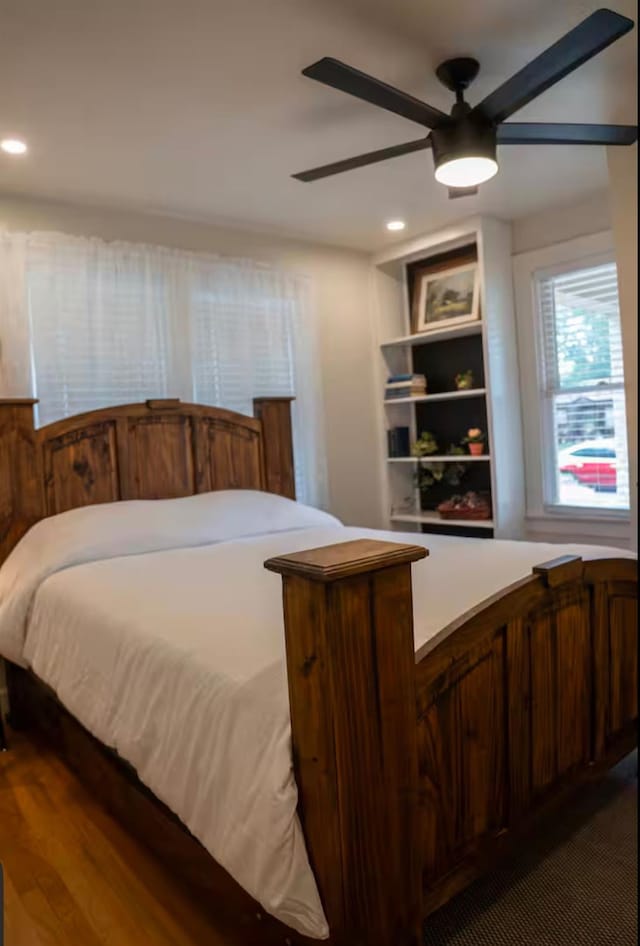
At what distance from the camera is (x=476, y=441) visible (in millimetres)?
3930

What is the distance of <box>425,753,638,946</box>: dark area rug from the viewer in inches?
58.1

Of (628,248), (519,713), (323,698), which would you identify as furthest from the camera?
(628,248)

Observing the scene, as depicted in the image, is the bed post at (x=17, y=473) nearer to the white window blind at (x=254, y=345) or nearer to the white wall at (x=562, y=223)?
the white window blind at (x=254, y=345)

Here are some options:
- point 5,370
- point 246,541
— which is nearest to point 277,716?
point 246,541

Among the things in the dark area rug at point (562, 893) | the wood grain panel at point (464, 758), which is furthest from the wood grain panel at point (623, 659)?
the wood grain panel at point (464, 758)

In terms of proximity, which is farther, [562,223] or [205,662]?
[562,223]

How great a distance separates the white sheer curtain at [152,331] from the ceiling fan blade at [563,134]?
6.22 feet

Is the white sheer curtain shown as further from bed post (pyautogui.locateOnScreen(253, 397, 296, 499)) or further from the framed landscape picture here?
the framed landscape picture

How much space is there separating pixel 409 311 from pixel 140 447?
2.17 meters

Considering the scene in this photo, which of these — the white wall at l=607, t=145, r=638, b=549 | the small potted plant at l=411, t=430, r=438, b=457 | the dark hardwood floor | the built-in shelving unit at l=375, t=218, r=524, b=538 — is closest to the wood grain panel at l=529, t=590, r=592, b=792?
the dark hardwood floor

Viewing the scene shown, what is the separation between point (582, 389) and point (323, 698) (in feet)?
10.0

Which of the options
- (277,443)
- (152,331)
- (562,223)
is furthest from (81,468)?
(562,223)

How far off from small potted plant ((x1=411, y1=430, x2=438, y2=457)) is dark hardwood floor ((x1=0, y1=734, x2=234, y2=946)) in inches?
109

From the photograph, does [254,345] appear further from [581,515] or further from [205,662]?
[205,662]
